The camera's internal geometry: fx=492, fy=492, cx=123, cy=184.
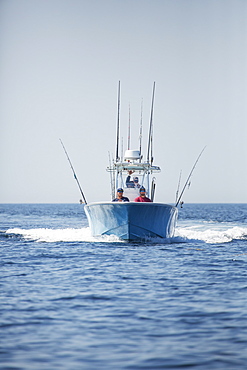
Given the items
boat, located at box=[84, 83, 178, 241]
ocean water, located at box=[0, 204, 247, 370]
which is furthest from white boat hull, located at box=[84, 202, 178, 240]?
ocean water, located at box=[0, 204, 247, 370]

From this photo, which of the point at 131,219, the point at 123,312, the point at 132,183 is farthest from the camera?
the point at 132,183

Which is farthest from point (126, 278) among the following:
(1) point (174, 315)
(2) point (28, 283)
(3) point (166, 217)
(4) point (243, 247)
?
(4) point (243, 247)

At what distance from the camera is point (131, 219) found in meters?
19.1

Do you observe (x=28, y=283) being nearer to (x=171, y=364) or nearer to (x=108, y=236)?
(x=171, y=364)

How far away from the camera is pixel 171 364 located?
6199 millimetres

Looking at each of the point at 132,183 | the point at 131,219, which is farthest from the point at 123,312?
the point at 132,183

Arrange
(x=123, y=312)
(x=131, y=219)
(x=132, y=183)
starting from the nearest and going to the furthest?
(x=123, y=312) → (x=131, y=219) → (x=132, y=183)

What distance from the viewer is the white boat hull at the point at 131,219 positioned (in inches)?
747

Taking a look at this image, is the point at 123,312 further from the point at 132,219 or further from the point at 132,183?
the point at 132,183

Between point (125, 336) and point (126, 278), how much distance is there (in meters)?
4.69

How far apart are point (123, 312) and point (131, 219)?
10.6 meters

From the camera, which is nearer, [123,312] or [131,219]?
[123,312]

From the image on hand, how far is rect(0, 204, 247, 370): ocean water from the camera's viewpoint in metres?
6.43

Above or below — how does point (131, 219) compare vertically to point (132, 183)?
below
